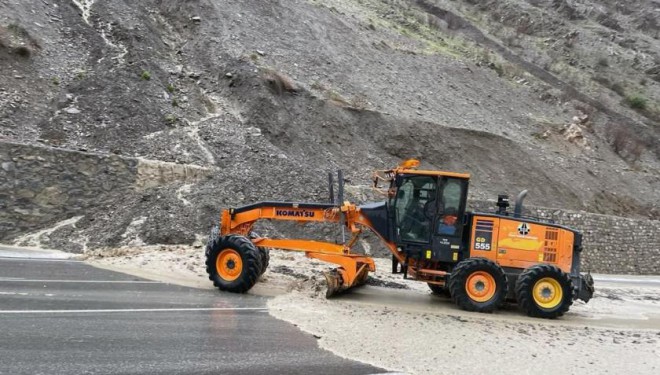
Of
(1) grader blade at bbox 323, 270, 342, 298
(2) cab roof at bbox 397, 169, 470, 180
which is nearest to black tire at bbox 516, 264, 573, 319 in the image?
(2) cab roof at bbox 397, 169, 470, 180

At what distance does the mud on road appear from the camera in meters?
6.64

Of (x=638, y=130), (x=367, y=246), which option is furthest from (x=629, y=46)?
(x=367, y=246)

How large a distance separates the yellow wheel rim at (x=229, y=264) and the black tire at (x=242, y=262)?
0.04m

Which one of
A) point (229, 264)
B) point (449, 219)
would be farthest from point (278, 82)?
point (449, 219)

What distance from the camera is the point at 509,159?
93.1 feet

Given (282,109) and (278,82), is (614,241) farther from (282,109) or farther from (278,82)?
(278,82)

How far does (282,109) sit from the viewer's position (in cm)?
2556

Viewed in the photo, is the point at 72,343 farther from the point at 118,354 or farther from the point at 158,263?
the point at 158,263

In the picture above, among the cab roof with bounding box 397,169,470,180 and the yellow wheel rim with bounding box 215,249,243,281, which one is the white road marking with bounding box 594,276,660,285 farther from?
the yellow wheel rim with bounding box 215,249,243,281

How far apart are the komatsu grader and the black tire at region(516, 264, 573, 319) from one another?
0.02 m

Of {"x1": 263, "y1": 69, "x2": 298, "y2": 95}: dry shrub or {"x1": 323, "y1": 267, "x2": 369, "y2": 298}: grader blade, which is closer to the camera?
{"x1": 323, "y1": 267, "x2": 369, "y2": 298}: grader blade

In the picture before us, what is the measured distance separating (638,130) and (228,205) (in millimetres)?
31448

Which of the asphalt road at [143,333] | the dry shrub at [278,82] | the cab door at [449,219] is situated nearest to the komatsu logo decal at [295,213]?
the asphalt road at [143,333]

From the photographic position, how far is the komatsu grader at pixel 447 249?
32.2 ft
